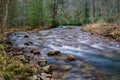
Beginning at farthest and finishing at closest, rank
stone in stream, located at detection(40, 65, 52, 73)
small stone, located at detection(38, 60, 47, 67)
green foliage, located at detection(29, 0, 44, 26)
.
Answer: green foliage, located at detection(29, 0, 44, 26)
small stone, located at detection(38, 60, 47, 67)
stone in stream, located at detection(40, 65, 52, 73)

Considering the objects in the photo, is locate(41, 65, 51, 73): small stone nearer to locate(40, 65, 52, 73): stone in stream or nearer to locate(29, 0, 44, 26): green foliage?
locate(40, 65, 52, 73): stone in stream

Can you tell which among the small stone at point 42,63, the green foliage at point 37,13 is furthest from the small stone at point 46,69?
the green foliage at point 37,13

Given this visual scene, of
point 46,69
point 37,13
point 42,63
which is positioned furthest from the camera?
point 37,13

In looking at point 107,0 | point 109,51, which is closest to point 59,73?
point 109,51

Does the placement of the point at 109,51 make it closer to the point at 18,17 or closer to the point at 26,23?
the point at 18,17

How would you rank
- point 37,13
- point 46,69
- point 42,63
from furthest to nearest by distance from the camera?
point 37,13, point 42,63, point 46,69

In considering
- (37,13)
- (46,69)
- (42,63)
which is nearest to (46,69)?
(46,69)

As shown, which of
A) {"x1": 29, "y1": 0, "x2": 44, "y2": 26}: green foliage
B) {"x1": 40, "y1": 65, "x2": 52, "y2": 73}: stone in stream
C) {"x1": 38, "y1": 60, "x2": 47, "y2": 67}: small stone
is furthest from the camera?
{"x1": 29, "y1": 0, "x2": 44, "y2": 26}: green foliage

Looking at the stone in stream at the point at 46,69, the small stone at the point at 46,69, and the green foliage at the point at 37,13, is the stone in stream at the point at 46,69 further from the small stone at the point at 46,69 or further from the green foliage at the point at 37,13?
the green foliage at the point at 37,13

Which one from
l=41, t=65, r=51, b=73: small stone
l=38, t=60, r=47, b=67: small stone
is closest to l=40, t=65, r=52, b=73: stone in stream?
l=41, t=65, r=51, b=73: small stone

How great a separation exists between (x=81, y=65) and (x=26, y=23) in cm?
2991

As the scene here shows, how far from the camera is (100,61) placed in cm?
1193

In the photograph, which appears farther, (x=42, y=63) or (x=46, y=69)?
(x=42, y=63)

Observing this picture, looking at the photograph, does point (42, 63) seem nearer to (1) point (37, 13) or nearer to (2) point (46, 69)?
(2) point (46, 69)
